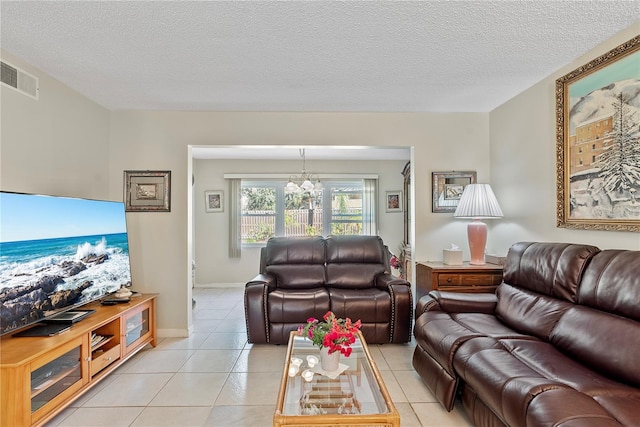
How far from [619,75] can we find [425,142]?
1.79 m

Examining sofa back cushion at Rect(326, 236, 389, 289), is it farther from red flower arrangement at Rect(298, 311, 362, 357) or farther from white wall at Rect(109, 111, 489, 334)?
red flower arrangement at Rect(298, 311, 362, 357)

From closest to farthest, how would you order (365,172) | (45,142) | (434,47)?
(434,47) < (45,142) < (365,172)

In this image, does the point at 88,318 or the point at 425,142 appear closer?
the point at 88,318

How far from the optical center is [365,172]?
6367 mm

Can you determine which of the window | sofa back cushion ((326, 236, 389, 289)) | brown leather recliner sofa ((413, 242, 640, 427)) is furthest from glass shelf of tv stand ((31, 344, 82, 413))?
the window

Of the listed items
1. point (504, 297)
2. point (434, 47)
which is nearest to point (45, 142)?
point (434, 47)

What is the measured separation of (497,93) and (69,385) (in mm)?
4154

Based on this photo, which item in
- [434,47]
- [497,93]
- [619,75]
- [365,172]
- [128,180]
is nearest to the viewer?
[619,75]

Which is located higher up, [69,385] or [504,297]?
[504,297]

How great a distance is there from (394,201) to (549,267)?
4.15m

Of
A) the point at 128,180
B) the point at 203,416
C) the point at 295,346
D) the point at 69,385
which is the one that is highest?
the point at 128,180

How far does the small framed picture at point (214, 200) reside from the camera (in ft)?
20.5

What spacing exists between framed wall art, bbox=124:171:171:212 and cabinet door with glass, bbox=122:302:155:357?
104 cm

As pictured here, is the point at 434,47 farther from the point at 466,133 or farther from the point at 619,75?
the point at 466,133
